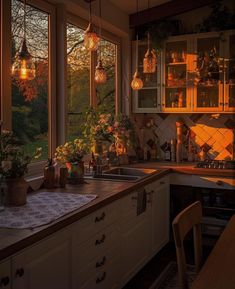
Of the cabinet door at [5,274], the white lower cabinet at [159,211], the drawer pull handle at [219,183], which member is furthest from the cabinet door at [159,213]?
the cabinet door at [5,274]

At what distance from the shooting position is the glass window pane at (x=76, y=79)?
345 cm

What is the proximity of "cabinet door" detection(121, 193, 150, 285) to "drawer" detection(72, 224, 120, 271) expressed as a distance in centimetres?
16

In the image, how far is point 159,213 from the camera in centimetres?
364

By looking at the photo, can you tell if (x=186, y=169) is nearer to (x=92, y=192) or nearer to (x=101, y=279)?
(x=92, y=192)

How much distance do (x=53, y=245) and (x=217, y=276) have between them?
0.85 meters

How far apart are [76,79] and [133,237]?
1.52 m

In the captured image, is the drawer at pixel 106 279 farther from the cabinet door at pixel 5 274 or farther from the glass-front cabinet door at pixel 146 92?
the glass-front cabinet door at pixel 146 92

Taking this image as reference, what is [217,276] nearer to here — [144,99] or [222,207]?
[222,207]

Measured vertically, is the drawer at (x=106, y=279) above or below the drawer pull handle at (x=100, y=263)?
below

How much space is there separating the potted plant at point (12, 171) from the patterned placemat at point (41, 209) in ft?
0.20

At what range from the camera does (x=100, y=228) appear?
2461 mm

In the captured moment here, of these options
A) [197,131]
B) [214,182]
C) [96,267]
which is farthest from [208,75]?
[96,267]

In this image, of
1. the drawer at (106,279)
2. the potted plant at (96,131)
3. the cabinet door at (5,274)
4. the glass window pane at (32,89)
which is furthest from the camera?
the potted plant at (96,131)

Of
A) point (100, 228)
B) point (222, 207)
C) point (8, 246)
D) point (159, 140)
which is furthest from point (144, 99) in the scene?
point (8, 246)
